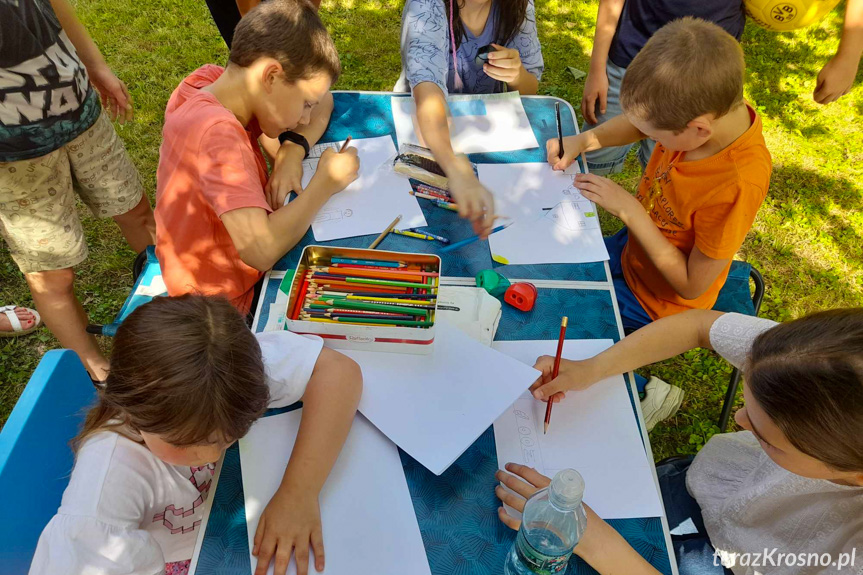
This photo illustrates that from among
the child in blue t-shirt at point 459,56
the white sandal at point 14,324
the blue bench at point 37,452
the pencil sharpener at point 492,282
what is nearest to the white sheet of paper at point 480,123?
the child in blue t-shirt at point 459,56

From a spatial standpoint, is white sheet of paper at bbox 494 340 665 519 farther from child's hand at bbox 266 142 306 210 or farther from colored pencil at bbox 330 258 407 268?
child's hand at bbox 266 142 306 210

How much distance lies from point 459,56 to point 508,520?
1.68 meters

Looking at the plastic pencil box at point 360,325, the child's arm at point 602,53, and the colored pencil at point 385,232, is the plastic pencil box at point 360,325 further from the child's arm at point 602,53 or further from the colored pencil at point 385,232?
the child's arm at point 602,53

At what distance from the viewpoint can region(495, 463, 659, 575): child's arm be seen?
3.29 ft

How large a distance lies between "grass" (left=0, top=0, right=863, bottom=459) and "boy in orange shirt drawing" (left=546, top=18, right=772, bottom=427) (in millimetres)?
883

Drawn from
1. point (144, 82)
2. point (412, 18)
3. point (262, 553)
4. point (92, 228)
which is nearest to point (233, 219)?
point (262, 553)

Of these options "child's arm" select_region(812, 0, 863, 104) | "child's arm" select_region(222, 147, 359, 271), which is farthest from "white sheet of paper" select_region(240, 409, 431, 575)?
"child's arm" select_region(812, 0, 863, 104)

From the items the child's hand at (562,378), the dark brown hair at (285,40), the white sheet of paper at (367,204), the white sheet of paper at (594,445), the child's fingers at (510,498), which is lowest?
the white sheet of paper at (594,445)

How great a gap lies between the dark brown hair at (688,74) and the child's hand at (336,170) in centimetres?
80

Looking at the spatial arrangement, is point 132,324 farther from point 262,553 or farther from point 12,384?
point 12,384

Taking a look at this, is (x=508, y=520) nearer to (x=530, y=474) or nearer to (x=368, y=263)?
(x=530, y=474)

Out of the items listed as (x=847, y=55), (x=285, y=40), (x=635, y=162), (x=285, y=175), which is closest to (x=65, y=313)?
(x=285, y=175)

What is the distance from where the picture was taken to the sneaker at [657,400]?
1.61m

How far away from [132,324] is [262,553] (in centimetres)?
44
